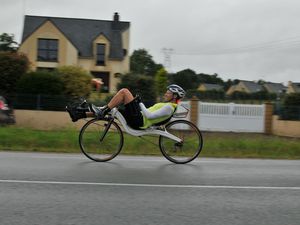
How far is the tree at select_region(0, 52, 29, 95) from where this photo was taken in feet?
90.6

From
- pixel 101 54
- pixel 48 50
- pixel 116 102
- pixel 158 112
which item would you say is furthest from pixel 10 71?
pixel 101 54

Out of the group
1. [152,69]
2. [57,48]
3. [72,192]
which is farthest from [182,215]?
[152,69]

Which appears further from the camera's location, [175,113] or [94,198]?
[175,113]

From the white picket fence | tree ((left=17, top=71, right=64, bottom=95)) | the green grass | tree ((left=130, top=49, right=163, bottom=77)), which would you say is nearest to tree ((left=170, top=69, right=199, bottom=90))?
tree ((left=130, top=49, right=163, bottom=77))

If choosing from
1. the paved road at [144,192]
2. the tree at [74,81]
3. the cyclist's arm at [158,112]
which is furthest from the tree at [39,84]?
the cyclist's arm at [158,112]

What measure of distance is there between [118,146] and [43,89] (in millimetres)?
16969

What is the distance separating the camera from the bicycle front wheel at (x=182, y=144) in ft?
33.4

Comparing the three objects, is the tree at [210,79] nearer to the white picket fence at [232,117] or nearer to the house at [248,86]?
the house at [248,86]

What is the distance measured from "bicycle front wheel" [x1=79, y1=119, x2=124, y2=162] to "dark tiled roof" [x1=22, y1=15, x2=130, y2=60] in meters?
40.4

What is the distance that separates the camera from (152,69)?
104m

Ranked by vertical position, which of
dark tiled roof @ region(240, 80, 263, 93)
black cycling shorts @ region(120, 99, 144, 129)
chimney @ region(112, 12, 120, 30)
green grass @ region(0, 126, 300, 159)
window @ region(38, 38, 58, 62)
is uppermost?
chimney @ region(112, 12, 120, 30)

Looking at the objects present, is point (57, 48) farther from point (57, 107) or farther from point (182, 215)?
point (182, 215)

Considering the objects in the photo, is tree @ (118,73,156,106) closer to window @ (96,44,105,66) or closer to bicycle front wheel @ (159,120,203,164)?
bicycle front wheel @ (159,120,203,164)

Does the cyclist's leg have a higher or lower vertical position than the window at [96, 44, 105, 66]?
lower
